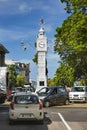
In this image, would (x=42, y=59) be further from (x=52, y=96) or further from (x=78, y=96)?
(x=52, y=96)

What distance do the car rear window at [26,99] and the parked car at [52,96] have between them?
14.8 m

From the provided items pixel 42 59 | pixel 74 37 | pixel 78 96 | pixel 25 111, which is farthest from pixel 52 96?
pixel 42 59

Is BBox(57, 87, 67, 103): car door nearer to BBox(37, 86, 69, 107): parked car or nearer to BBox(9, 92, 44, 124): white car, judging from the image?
BBox(37, 86, 69, 107): parked car

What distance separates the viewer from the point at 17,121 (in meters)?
22.5

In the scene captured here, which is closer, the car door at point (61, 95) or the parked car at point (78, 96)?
the car door at point (61, 95)

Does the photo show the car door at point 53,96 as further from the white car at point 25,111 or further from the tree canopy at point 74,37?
the white car at point 25,111

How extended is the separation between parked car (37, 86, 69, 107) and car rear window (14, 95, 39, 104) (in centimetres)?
1479

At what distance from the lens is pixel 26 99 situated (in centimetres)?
2231

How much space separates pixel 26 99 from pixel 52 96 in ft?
54.1

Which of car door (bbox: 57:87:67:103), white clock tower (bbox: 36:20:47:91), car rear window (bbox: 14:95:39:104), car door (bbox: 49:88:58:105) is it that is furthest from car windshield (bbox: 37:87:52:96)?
white clock tower (bbox: 36:20:47:91)

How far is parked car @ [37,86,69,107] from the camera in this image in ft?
123

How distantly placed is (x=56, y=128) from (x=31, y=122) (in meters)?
2.94

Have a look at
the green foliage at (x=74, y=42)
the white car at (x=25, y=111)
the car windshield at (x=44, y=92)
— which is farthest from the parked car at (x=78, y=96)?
the white car at (x=25, y=111)

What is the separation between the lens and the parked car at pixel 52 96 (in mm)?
37628
